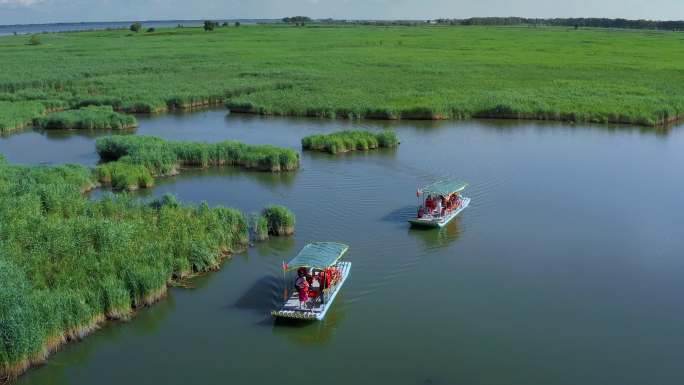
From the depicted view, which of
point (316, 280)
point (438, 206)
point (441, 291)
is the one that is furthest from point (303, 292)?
point (438, 206)

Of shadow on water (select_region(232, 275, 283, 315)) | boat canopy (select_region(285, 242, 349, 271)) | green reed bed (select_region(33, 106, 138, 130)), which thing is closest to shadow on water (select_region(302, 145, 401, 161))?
green reed bed (select_region(33, 106, 138, 130))

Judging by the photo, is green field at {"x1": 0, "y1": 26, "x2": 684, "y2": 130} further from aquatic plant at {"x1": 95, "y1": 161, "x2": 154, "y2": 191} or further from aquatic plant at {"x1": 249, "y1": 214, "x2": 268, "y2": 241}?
aquatic plant at {"x1": 249, "y1": 214, "x2": 268, "y2": 241}

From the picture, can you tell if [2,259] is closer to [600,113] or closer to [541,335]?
[541,335]

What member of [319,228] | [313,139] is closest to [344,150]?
[313,139]

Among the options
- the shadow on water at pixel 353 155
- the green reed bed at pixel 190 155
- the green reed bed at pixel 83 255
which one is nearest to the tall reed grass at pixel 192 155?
the green reed bed at pixel 190 155

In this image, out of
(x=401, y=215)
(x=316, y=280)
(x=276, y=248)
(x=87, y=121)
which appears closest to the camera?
(x=316, y=280)

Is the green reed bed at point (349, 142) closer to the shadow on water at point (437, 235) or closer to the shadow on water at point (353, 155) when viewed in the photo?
the shadow on water at point (353, 155)

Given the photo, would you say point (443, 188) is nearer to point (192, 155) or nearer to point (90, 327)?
point (90, 327)
